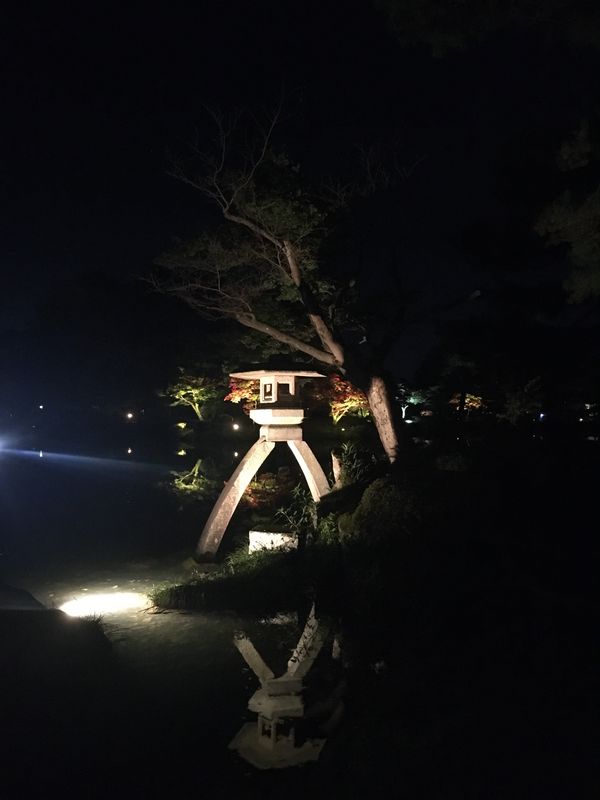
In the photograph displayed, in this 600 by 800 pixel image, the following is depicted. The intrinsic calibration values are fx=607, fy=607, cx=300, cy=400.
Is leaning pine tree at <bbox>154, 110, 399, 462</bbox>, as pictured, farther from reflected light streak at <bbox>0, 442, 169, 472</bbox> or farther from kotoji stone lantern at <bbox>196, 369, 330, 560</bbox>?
reflected light streak at <bbox>0, 442, 169, 472</bbox>

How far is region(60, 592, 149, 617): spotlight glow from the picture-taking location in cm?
1229

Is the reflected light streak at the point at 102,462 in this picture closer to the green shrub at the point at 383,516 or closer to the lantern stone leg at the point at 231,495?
the lantern stone leg at the point at 231,495

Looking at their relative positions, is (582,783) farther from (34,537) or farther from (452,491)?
(34,537)

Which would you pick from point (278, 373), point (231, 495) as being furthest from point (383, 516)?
point (231, 495)

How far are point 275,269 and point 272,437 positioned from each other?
4.07m

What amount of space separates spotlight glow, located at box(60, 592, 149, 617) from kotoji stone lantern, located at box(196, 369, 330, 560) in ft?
8.52

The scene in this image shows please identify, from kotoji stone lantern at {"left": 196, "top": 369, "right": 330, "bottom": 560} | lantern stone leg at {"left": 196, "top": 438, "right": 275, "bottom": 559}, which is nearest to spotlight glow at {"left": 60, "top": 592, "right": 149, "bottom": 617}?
lantern stone leg at {"left": 196, "top": 438, "right": 275, "bottom": 559}

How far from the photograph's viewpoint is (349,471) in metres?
15.2

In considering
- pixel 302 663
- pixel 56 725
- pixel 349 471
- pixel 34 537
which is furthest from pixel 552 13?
pixel 34 537

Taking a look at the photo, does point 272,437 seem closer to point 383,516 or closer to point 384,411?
point 384,411

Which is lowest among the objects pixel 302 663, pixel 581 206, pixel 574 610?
pixel 302 663

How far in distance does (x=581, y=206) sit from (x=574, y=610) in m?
5.42

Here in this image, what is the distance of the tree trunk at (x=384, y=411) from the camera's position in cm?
1403

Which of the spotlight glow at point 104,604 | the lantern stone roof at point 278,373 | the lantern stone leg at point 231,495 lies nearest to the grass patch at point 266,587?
the spotlight glow at point 104,604
